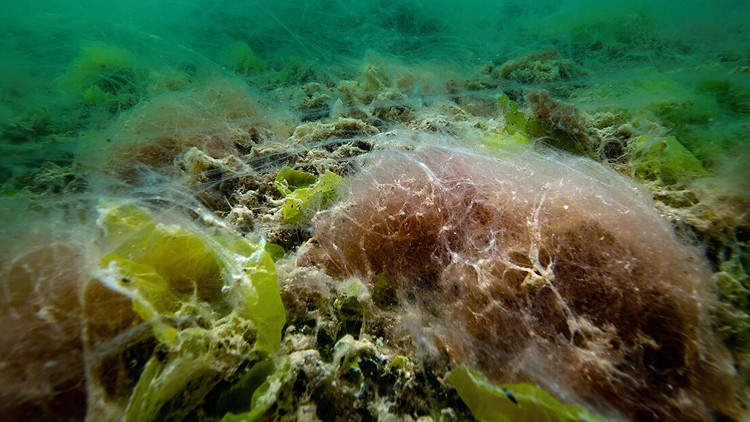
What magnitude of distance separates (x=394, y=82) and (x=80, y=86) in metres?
7.13

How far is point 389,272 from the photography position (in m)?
1.86

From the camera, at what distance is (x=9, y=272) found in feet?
4.29

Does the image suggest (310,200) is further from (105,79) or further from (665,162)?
(105,79)

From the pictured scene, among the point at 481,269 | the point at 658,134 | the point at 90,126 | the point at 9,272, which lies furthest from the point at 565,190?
the point at 90,126

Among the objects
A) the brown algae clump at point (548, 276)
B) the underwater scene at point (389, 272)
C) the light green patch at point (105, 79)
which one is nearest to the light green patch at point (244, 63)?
the light green patch at point (105, 79)

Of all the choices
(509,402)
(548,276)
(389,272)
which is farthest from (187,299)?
(548,276)

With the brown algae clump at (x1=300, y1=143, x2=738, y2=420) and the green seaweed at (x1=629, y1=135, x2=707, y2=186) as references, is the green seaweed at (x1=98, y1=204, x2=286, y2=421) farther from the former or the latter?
the green seaweed at (x1=629, y1=135, x2=707, y2=186)

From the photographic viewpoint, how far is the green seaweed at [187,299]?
1193mm

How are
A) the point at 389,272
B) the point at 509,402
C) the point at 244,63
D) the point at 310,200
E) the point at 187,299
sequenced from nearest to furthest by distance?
the point at 509,402 < the point at 187,299 < the point at 389,272 < the point at 310,200 < the point at 244,63

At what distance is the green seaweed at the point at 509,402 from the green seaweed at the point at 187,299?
36.4 inches

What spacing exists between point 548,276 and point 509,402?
0.63 m

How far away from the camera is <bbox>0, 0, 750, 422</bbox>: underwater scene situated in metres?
1.19

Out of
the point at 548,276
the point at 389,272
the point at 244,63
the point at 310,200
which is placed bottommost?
the point at 389,272

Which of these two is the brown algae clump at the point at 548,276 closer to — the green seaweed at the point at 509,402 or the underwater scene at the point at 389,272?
the underwater scene at the point at 389,272
